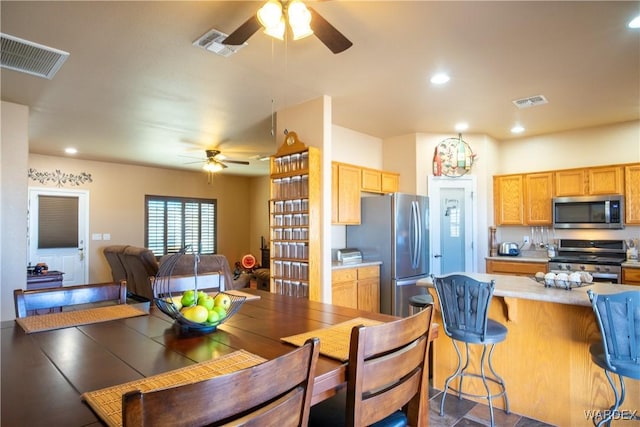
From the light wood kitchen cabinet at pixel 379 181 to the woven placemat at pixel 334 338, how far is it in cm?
351

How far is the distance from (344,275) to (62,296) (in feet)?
9.59

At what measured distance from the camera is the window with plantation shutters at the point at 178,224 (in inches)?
322

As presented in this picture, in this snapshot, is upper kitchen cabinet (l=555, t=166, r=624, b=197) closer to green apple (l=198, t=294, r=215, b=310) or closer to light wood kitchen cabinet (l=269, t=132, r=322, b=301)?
light wood kitchen cabinet (l=269, t=132, r=322, b=301)

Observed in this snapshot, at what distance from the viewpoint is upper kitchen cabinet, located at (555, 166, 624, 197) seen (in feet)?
15.5

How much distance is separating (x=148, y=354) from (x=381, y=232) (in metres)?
3.73

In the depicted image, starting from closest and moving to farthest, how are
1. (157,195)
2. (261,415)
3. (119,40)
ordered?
(261,415) → (119,40) → (157,195)

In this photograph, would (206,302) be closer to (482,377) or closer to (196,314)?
(196,314)

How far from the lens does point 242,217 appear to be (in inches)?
385

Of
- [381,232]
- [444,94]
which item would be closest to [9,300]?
[381,232]

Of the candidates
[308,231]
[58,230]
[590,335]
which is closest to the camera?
[590,335]

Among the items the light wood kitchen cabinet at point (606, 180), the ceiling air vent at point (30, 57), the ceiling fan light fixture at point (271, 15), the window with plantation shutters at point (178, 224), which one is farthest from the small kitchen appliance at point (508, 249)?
the window with plantation shutters at point (178, 224)

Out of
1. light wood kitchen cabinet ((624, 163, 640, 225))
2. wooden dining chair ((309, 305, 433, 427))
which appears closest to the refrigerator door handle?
light wood kitchen cabinet ((624, 163, 640, 225))

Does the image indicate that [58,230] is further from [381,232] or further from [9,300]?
[381,232]

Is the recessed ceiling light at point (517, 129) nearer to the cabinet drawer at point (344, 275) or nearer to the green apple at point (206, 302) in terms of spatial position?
the cabinet drawer at point (344, 275)
